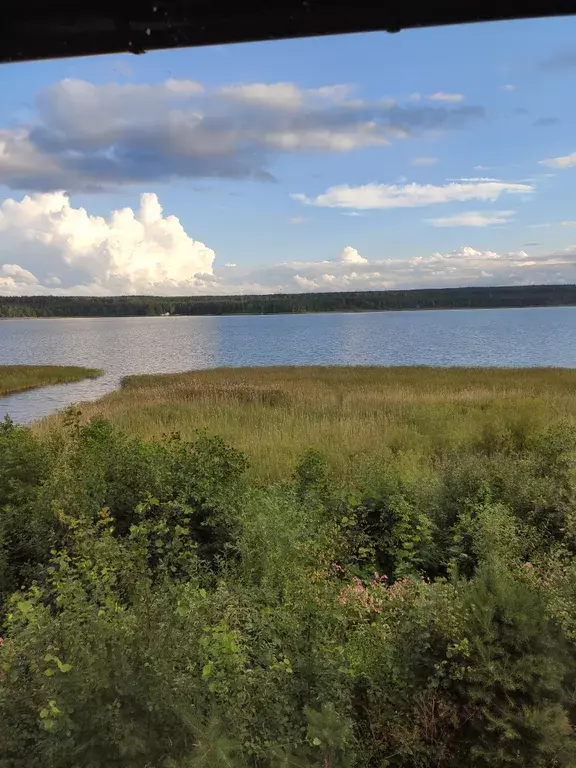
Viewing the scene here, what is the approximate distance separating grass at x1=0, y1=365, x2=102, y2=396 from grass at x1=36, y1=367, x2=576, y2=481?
Result: 802cm

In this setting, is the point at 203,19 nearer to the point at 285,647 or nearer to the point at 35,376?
the point at 285,647

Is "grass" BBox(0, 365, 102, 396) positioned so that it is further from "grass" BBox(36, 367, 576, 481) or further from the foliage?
the foliage

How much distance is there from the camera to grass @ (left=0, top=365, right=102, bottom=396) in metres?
34.3

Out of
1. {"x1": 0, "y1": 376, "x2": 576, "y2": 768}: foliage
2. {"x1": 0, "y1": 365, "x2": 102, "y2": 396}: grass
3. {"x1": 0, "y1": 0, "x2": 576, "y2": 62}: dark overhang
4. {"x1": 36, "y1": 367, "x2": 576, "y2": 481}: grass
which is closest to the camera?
{"x1": 0, "y1": 0, "x2": 576, "y2": 62}: dark overhang

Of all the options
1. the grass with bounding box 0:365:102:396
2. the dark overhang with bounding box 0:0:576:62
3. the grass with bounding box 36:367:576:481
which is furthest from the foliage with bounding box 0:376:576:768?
the grass with bounding box 0:365:102:396

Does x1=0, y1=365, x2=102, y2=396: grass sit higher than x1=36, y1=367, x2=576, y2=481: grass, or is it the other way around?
x1=36, y1=367, x2=576, y2=481: grass

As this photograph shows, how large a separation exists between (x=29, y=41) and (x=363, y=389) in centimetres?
2428

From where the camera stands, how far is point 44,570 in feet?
19.1

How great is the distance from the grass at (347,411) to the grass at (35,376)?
8019 mm

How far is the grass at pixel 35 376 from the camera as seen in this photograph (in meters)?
34.3

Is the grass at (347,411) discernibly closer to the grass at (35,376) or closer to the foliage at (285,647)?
the foliage at (285,647)

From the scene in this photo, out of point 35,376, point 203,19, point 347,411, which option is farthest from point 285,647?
point 35,376

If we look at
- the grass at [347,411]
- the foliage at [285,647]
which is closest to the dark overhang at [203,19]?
the foliage at [285,647]

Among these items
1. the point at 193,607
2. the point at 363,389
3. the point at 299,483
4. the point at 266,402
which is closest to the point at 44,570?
the point at 193,607
